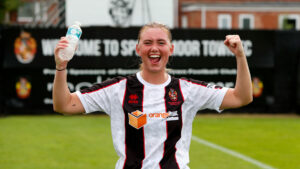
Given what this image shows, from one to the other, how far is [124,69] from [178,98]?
10741mm

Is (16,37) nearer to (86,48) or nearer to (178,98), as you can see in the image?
(86,48)

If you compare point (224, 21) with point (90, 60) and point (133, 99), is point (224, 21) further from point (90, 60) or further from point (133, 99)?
point (133, 99)

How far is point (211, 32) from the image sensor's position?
15.2 m

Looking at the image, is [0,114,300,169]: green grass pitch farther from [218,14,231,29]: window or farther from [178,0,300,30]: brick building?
[218,14,231,29]: window

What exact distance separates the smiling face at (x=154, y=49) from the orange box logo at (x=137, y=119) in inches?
12.5

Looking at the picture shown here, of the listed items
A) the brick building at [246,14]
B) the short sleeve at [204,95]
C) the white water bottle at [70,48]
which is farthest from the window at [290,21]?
the white water bottle at [70,48]

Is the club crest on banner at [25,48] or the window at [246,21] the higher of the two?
the club crest on banner at [25,48]

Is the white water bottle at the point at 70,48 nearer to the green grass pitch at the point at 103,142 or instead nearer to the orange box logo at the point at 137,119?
the orange box logo at the point at 137,119

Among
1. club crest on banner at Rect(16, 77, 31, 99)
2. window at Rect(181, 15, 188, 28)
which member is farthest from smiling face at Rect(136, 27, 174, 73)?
window at Rect(181, 15, 188, 28)

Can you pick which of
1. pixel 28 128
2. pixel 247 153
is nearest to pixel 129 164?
pixel 247 153

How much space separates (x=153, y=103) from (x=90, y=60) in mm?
10970

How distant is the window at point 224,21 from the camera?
43.5 m

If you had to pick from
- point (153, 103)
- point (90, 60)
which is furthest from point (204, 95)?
point (90, 60)

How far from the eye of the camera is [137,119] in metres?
3.79
